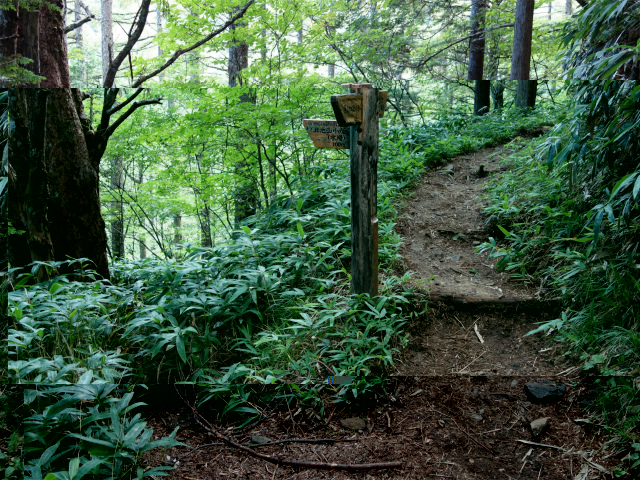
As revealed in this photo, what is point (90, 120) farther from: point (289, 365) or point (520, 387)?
point (520, 387)

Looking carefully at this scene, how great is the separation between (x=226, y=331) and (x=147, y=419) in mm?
597

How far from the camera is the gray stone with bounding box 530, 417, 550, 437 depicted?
5.93ft

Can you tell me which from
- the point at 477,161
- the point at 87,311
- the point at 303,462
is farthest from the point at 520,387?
the point at 87,311

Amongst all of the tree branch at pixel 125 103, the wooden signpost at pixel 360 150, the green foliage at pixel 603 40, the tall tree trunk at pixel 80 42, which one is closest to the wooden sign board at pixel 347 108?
the wooden signpost at pixel 360 150

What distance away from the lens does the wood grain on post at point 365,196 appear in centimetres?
210

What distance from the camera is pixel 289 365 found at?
81.0 inches

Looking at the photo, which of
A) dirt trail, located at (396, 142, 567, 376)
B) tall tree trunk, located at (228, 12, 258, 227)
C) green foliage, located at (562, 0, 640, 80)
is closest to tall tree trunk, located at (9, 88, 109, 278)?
tall tree trunk, located at (228, 12, 258, 227)

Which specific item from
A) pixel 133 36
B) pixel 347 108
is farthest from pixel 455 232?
pixel 133 36

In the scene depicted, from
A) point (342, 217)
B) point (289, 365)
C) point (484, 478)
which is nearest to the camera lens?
point (484, 478)

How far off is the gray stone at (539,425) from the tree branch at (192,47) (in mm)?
2455

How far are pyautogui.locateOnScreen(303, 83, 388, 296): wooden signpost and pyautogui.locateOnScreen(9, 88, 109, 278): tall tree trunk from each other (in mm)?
1149

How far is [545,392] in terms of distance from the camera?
1.89m

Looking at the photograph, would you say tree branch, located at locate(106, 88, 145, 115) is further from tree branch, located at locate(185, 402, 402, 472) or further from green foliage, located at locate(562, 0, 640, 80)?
green foliage, located at locate(562, 0, 640, 80)

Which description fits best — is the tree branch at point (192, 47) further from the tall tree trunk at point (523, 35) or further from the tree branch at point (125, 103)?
the tall tree trunk at point (523, 35)
